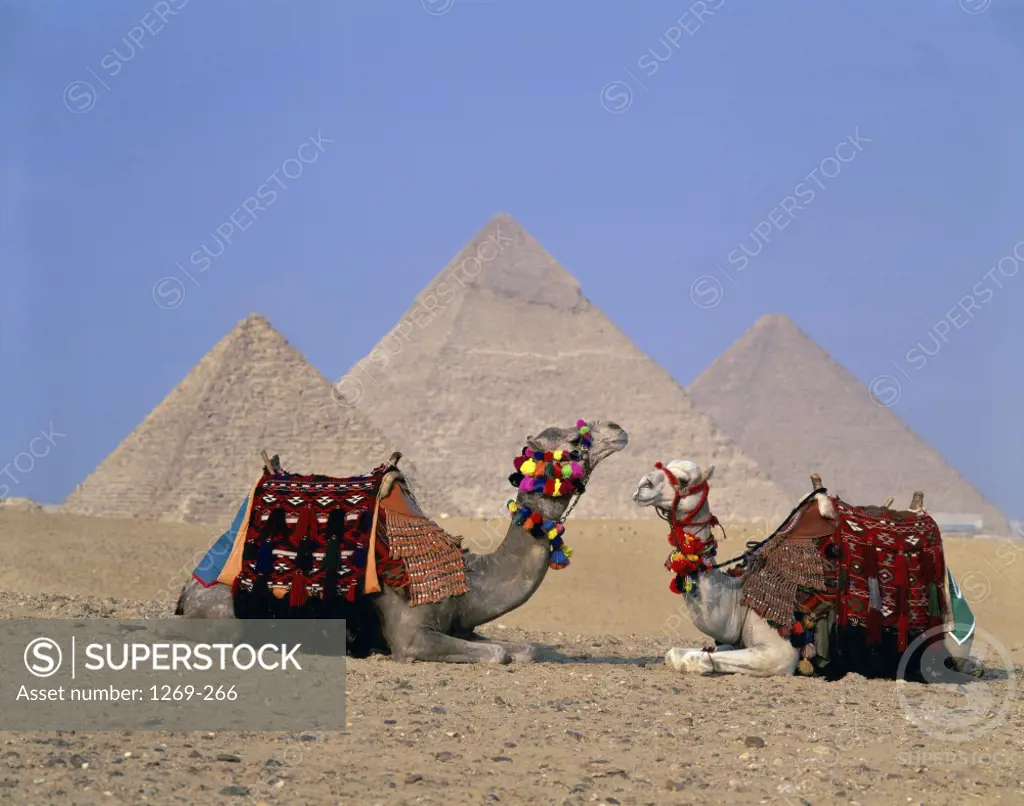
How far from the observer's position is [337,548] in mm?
8547

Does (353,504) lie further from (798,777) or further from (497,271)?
(497,271)

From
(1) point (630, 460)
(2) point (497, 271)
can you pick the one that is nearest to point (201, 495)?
(1) point (630, 460)

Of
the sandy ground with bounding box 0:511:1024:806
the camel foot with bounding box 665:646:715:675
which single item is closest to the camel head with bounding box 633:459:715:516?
the camel foot with bounding box 665:646:715:675

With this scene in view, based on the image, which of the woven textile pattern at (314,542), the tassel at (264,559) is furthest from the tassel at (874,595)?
the tassel at (264,559)

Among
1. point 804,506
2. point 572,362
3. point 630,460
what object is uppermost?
point 572,362

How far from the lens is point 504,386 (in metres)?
98.6

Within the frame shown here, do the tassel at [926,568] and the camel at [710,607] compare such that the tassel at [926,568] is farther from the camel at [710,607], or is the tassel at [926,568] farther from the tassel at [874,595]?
the camel at [710,607]

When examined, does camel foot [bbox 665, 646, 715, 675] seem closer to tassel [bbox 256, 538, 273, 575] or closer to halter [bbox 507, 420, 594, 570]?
halter [bbox 507, 420, 594, 570]

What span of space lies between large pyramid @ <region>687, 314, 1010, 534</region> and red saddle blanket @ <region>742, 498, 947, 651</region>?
92263 mm

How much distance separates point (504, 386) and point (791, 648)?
90.1 m

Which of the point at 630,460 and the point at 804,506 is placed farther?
the point at 630,460

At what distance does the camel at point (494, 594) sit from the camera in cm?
838

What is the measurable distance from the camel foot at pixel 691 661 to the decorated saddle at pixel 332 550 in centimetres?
114

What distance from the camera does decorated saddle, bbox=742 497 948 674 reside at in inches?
337
